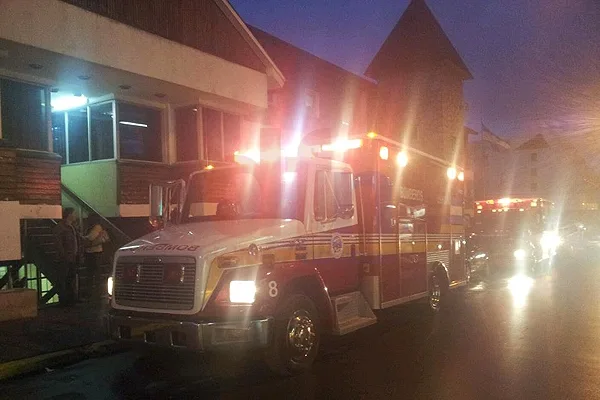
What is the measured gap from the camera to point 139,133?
14562mm

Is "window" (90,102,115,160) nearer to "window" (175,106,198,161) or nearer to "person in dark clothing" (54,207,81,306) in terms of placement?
"window" (175,106,198,161)

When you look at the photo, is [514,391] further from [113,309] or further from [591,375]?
[113,309]

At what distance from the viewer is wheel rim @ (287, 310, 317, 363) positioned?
6.35 m

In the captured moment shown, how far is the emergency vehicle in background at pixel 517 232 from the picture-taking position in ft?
59.9

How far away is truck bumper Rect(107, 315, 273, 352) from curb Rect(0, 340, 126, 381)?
1243 mm

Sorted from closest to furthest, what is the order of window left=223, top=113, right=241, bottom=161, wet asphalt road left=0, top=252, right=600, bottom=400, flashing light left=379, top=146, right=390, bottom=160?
wet asphalt road left=0, top=252, right=600, bottom=400 → flashing light left=379, top=146, right=390, bottom=160 → window left=223, top=113, right=241, bottom=161

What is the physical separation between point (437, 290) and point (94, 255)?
22.1 ft

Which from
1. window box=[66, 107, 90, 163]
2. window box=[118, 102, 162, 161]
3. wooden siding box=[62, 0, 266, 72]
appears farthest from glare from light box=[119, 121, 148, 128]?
wooden siding box=[62, 0, 266, 72]

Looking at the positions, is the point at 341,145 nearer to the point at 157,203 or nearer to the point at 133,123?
the point at 157,203

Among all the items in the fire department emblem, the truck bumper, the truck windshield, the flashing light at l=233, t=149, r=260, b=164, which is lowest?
the truck bumper

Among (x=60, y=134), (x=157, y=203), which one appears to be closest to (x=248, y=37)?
(x=60, y=134)

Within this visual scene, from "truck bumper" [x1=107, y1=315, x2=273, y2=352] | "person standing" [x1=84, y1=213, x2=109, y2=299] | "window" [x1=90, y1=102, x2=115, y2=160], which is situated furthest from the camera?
"window" [x1=90, y1=102, x2=115, y2=160]

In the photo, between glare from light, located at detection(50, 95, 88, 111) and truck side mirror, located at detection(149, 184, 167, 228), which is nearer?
truck side mirror, located at detection(149, 184, 167, 228)

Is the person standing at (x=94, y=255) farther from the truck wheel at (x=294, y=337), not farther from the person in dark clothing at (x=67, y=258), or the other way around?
the truck wheel at (x=294, y=337)
